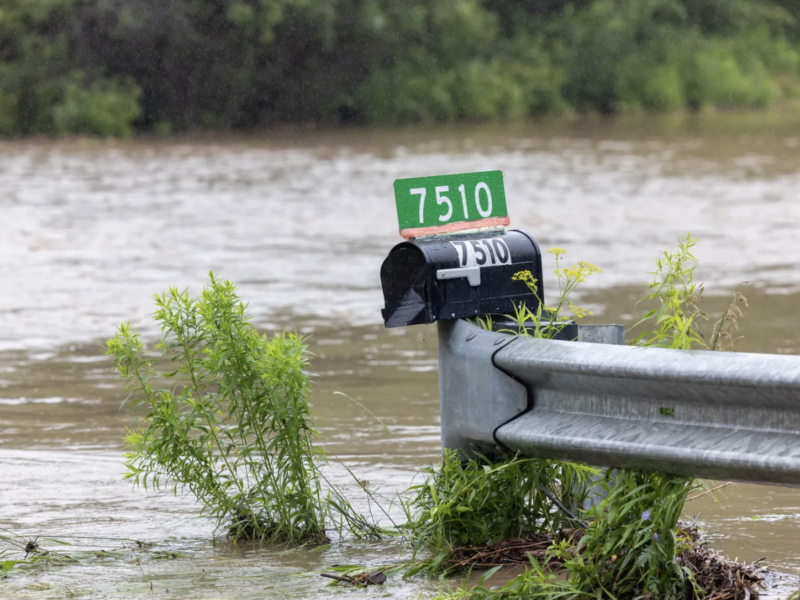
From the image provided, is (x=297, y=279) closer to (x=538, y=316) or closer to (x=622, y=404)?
(x=538, y=316)

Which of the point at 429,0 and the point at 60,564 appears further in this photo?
the point at 429,0

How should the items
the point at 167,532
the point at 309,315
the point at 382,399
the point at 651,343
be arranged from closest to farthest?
the point at 651,343
the point at 167,532
the point at 382,399
the point at 309,315

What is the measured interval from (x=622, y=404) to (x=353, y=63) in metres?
42.4

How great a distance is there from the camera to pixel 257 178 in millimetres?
24219

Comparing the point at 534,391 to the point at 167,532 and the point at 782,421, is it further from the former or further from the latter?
the point at 167,532

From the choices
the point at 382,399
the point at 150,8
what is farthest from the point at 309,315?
the point at 150,8

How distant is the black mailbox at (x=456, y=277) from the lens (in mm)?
4379

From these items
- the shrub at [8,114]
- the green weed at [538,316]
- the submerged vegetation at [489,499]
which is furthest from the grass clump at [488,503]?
the shrub at [8,114]

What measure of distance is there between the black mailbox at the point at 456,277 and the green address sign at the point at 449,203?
59mm

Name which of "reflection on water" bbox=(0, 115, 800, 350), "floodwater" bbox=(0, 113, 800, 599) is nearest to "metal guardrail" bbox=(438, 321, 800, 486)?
"floodwater" bbox=(0, 113, 800, 599)

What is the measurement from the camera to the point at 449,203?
4594mm

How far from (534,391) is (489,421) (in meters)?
0.16

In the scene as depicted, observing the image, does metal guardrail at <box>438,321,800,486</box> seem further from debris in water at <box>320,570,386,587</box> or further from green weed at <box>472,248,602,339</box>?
debris in water at <box>320,570,386,587</box>

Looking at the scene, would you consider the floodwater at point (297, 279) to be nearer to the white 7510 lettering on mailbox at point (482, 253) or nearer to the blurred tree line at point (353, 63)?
the white 7510 lettering on mailbox at point (482, 253)
